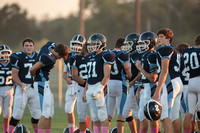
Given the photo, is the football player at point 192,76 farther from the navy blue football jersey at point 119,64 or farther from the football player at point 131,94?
the navy blue football jersey at point 119,64

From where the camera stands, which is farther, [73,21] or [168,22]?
[73,21]

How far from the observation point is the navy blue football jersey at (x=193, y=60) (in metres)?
8.61

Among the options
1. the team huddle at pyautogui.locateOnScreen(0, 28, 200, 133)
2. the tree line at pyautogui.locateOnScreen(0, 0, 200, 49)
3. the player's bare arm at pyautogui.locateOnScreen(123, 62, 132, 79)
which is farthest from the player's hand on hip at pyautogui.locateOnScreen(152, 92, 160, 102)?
the tree line at pyautogui.locateOnScreen(0, 0, 200, 49)

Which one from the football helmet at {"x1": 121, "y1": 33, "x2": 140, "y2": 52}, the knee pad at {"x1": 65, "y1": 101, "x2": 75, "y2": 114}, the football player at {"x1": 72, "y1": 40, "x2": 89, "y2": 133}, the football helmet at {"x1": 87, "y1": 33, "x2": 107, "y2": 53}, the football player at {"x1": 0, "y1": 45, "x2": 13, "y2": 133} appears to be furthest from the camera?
the knee pad at {"x1": 65, "y1": 101, "x2": 75, "y2": 114}

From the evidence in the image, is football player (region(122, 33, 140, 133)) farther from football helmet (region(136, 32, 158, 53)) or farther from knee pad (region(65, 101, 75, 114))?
knee pad (region(65, 101, 75, 114))

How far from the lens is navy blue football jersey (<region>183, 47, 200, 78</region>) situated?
8.61m

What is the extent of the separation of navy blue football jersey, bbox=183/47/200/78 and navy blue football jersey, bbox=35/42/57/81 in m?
2.54

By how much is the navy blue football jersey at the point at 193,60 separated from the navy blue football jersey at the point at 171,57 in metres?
1.00

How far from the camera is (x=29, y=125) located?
41.1 feet

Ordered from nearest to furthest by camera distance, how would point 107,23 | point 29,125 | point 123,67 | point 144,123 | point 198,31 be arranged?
1. point 144,123
2. point 123,67
3. point 29,125
4. point 198,31
5. point 107,23

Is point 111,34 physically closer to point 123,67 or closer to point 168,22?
point 168,22

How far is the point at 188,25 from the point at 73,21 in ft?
58.0

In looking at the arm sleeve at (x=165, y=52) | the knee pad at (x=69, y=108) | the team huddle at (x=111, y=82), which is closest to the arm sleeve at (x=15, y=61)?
the team huddle at (x=111, y=82)

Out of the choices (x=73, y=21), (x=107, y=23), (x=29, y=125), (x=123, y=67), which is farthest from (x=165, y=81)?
(x=73, y=21)
